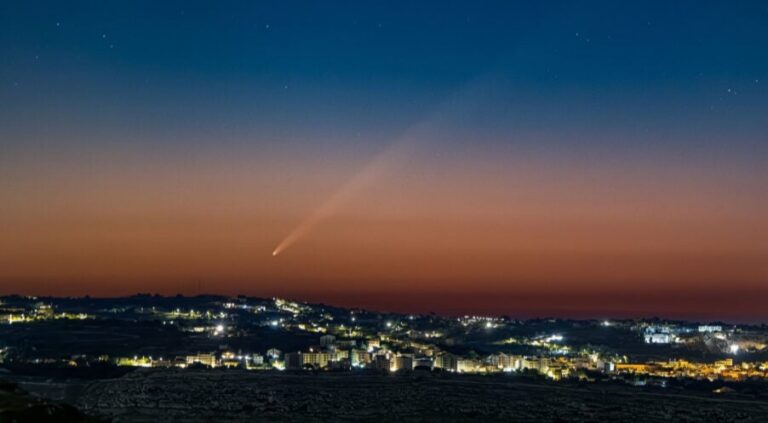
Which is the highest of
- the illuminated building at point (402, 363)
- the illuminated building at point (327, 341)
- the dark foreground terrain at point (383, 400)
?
the illuminated building at point (327, 341)

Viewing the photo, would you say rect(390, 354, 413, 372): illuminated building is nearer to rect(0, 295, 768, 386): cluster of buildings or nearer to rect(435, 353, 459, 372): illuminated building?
rect(0, 295, 768, 386): cluster of buildings

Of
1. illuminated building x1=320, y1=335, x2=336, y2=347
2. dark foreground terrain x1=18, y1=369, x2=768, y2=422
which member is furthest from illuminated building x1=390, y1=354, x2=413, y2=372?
illuminated building x1=320, y1=335, x2=336, y2=347

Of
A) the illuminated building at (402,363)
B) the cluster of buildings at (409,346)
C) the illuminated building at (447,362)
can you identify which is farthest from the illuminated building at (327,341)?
the illuminated building at (447,362)

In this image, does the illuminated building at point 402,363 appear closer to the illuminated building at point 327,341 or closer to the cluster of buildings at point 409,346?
the cluster of buildings at point 409,346

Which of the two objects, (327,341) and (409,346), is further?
(409,346)

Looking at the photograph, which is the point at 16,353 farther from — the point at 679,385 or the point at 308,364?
the point at 679,385

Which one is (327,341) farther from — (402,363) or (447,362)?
(447,362)

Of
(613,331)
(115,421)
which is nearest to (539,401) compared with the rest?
(115,421)

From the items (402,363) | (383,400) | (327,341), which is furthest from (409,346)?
(383,400)
